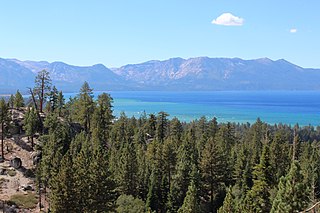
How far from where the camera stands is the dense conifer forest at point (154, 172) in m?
35.4

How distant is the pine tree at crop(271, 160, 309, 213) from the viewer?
91.5 ft

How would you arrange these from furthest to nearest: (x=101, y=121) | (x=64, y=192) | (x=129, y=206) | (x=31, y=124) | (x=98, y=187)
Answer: (x=101, y=121) < (x=31, y=124) < (x=129, y=206) < (x=98, y=187) < (x=64, y=192)

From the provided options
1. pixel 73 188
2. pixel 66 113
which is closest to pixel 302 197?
pixel 73 188

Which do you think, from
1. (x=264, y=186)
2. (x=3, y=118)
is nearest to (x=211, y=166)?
(x=264, y=186)

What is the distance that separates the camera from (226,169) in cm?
6156

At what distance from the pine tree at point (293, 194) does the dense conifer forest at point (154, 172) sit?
2.9 inches

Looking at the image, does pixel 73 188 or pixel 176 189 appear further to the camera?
pixel 176 189

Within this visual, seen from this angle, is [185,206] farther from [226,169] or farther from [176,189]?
[226,169]

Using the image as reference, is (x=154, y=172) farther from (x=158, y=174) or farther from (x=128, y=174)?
(x=128, y=174)

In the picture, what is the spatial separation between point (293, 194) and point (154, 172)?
27899 mm

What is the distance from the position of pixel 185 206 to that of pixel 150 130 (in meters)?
49.9

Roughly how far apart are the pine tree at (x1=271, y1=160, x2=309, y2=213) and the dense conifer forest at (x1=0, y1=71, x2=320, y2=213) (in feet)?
0.24

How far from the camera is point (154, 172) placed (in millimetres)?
53406

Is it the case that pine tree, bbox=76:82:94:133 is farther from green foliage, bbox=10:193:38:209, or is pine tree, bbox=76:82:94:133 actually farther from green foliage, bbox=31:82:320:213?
green foliage, bbox=10:193:38:209
